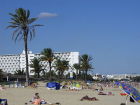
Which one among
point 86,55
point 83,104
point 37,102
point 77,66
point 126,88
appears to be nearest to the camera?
point 126,88

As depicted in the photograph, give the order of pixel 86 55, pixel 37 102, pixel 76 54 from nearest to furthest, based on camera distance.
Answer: pixel 37 102 → pixel 86 55 → pixel 76 54

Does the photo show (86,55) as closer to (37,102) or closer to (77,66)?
(77,66)

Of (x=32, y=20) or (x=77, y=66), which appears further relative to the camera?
(x=77, y=66)

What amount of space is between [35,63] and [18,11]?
52.3 metres

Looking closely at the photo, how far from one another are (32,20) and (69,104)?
1047 inches

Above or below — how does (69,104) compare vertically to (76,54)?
below

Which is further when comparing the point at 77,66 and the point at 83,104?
the point at 77,66

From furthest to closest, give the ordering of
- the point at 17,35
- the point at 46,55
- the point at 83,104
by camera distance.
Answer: the point at 46,55 < the point at 17,35 < the point at 83,104

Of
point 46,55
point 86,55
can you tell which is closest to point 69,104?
point 46,55

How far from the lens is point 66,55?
195875 millimetres

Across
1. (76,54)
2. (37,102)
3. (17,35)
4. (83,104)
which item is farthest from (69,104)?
(76,54)

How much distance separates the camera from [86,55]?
316 ft

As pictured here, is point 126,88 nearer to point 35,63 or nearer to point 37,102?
point 37,102

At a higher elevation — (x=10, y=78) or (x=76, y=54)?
(x=76, y=54)
